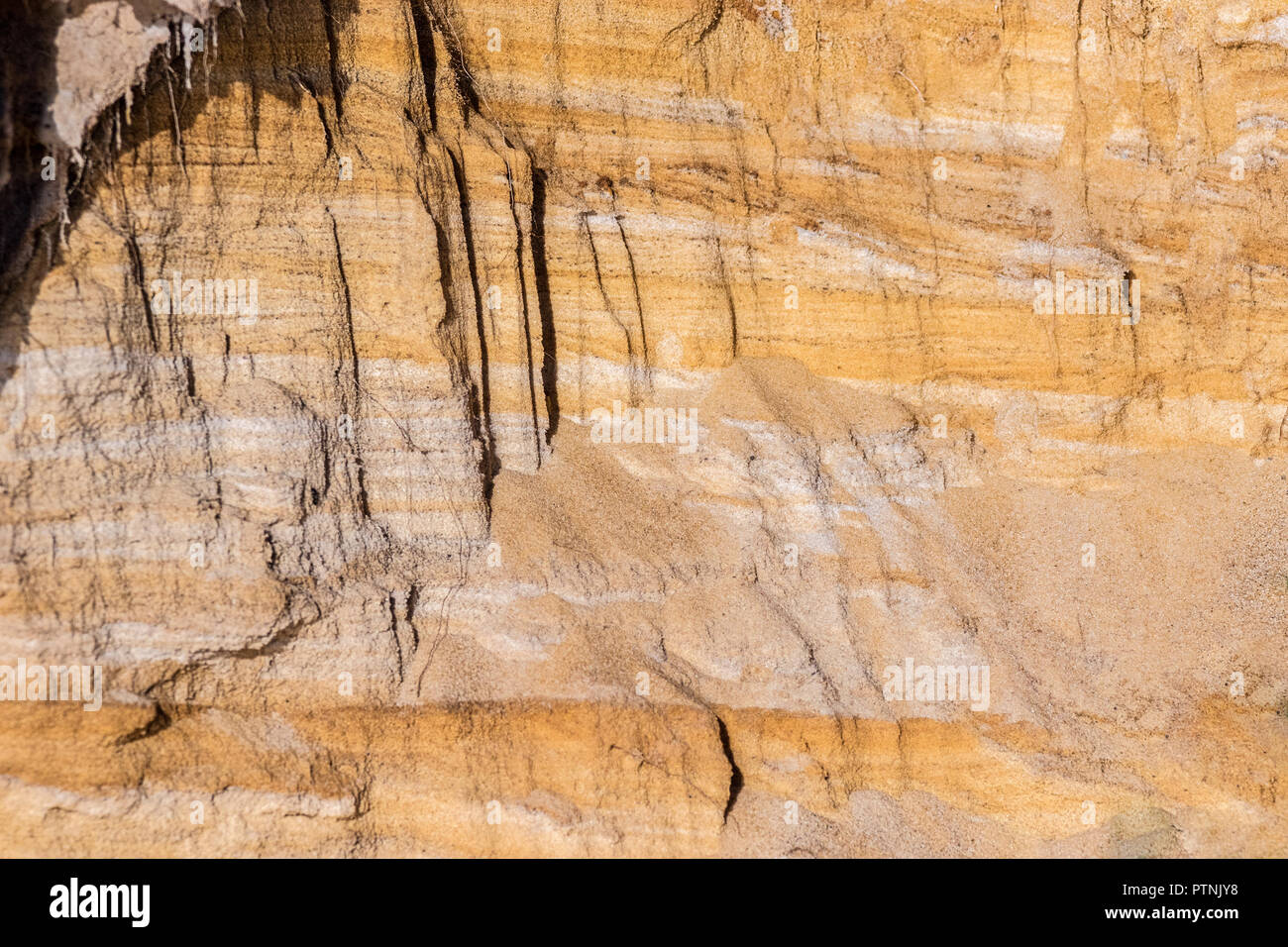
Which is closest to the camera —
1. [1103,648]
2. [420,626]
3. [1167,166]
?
[420,626]

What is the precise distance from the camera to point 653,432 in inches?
384

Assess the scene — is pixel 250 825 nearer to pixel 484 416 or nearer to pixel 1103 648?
pixel 484 416

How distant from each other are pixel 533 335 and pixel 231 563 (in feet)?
10.8

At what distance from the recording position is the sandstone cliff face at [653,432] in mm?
7254

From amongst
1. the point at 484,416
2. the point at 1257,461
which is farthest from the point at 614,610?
the point at 1257,461

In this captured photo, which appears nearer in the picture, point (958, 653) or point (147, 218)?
point (147, 218)

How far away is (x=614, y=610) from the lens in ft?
27.8

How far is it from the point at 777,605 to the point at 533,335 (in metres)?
3.11

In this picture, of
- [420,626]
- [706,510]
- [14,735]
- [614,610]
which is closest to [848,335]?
[706,510]

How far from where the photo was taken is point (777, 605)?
895cm

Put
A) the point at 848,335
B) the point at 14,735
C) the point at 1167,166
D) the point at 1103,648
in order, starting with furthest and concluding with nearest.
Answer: the point at 1167,166, the point at 848,335, the point at 1103,648, the point at 14,735

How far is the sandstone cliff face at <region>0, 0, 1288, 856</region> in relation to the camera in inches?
286

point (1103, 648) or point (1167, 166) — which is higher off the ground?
point (1167, 166)

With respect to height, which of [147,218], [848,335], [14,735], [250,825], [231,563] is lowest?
[250,825]
